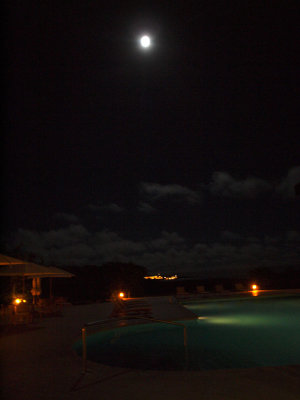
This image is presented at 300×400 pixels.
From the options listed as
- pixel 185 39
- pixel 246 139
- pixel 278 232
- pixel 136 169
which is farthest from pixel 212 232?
pixel 185 39

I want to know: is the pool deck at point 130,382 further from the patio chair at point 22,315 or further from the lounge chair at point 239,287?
the lounge chair at point 239,287

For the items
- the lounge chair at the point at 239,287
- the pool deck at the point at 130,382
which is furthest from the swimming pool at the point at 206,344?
the lounge chair at the point at 239,287

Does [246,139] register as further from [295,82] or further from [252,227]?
[252,227]

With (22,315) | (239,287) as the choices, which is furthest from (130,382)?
(239,287)

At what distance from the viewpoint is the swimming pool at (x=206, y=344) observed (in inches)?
340

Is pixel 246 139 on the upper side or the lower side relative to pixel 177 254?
upper

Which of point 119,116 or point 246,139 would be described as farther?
point 246,139

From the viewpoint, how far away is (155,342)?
10789 mm

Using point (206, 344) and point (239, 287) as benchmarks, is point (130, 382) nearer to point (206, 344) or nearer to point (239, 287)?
point (206, 344)

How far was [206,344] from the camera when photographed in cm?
1060

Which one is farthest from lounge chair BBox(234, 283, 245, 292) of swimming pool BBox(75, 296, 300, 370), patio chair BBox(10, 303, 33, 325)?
patio chair BBox(10, 303, 33, 325)

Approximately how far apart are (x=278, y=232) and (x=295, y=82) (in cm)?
3140

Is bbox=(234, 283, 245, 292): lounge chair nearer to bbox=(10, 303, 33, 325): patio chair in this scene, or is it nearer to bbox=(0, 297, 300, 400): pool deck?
bbox=(10, 303, 33, 325): patio chair

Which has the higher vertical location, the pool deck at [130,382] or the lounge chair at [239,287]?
the lounge chair at [239,287]
